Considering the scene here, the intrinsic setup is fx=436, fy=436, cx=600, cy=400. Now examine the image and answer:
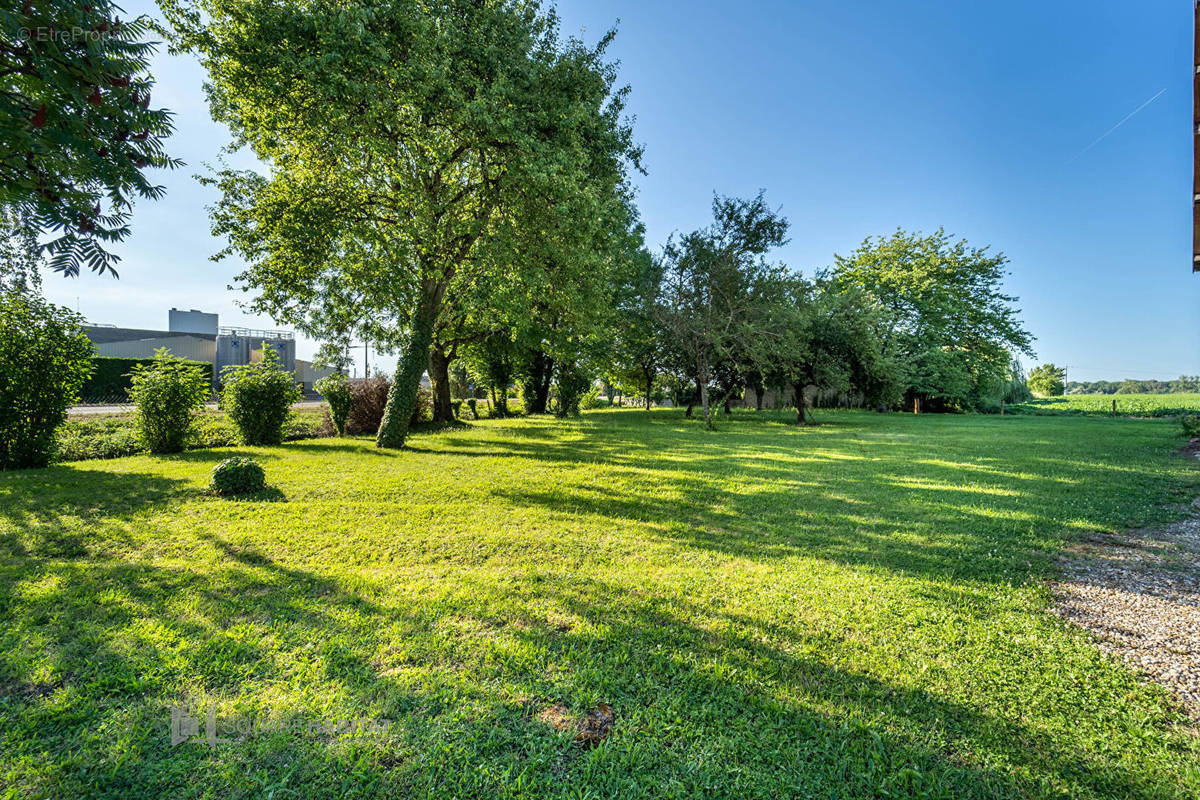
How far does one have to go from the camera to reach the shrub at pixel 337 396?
1340 centimetres

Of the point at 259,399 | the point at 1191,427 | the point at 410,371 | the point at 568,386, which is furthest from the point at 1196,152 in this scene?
the point at 568,386

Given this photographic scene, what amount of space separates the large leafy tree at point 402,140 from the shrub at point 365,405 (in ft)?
12.0

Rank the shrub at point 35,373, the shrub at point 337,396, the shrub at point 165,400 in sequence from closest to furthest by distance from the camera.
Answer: the shrub at point 35,373
the shrub at point 165,400
the shrub at point 337,396

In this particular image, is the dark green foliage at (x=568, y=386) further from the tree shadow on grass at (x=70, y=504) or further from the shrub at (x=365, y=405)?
the tree shadow on grass at (x=70, y=504)

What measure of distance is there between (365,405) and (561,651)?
45.9 ft

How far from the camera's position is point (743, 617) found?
306 cm

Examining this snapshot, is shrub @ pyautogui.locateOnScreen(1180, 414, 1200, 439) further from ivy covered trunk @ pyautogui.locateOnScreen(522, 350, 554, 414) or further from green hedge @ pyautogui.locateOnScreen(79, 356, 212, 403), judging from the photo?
green hedge @ pyautogui.locateOnScreen(79, 356, 212, 403)

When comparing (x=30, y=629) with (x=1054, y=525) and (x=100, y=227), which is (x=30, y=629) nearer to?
(x=100, y=227)

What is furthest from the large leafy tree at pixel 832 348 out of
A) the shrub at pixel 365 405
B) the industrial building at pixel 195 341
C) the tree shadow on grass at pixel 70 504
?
the industrial building at pixel 195 341

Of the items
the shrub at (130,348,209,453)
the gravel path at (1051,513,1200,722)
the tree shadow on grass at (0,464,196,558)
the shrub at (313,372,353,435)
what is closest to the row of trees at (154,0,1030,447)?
the shrub at (313,372,353,435)

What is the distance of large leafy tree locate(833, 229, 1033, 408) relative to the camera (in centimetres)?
3008

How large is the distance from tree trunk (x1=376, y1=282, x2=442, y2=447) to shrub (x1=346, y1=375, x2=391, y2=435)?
11.3ft

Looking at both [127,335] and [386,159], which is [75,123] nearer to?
[386,159]

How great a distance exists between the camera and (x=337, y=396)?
13680 millimetres
